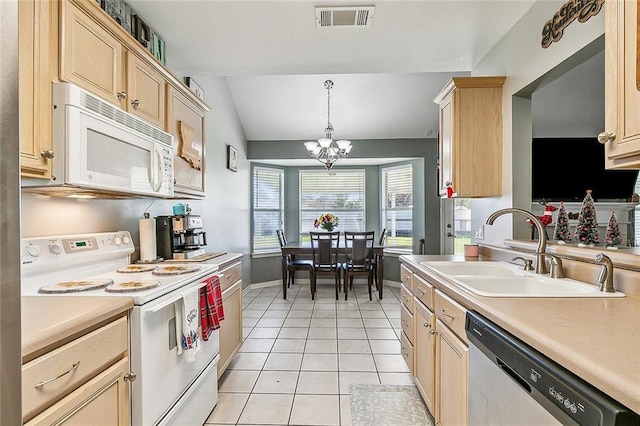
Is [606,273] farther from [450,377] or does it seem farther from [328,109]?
[328,109]

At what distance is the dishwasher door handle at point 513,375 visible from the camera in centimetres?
88

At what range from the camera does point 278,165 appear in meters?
6.23

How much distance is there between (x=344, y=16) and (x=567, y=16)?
1.26m

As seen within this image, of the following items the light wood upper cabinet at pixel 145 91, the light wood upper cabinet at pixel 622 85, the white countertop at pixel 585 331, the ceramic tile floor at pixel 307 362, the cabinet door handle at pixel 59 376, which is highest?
the light wood upper cabinet at pixel 145 91

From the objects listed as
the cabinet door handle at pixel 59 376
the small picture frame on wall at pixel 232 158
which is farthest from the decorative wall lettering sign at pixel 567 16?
the small picture frame on wall at pixel 232 158

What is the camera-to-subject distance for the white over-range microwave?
1.32 metres

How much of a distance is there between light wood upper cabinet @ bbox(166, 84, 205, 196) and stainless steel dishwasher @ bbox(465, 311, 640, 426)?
2.09 meters

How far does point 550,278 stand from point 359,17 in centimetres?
190

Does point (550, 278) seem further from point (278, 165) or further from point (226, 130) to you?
point (278, 165)

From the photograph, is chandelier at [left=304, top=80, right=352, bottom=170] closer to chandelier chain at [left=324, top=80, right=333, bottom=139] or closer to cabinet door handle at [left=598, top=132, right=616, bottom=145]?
chandelier chain at [left=324, top=80, right=333, bottom=139]

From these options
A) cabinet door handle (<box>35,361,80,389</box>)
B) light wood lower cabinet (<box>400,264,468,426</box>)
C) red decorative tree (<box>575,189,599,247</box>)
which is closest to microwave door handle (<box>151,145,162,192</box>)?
cabinet door handle (<box>35,361,80,389</box>)

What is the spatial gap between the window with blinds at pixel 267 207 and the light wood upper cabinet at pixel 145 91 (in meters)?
3.70

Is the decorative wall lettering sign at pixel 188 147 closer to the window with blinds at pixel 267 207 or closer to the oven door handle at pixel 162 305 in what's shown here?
the oven door handle at pixel 162 305

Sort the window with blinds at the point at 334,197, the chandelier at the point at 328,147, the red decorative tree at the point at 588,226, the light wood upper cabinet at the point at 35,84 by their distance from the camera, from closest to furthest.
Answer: the light wood upper cabinet at the point at 35,84, the red decorative tree at the point at 588,226, the chandelier at the point at 328,147, the window with blinds at the point at 334,197
